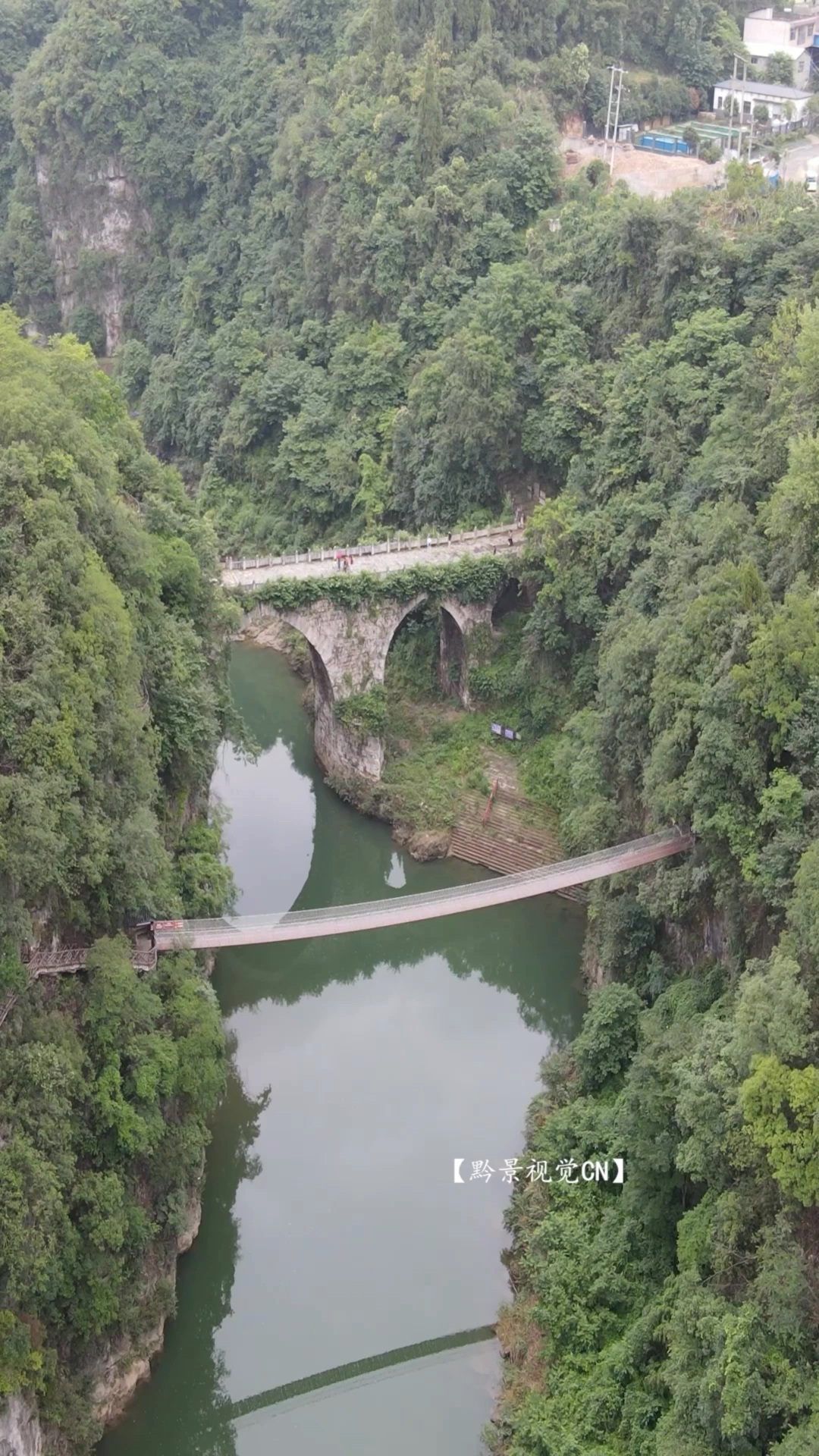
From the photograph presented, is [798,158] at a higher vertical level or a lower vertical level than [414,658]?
higher

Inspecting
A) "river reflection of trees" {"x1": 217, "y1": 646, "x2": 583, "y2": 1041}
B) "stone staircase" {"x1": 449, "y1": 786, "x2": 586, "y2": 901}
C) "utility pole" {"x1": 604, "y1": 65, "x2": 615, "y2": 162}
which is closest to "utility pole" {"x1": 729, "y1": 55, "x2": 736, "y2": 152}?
"utility pole" {"x1": 604, "y1": 65, "x2": 615, "y2": 162}

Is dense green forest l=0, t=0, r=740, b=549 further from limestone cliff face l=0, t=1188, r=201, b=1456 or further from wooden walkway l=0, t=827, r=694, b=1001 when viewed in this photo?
limestone cliff face l=0, t=1188, r=201, b=1456

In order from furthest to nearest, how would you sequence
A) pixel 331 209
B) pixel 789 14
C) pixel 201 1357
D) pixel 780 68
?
pixel 789 14 → pixel 780 68 → pixel 331 209 → pixel 201 1357

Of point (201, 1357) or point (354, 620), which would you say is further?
point (354, 620)

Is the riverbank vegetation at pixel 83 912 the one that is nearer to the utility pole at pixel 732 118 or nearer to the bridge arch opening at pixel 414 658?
the bridge arch opening at pixel 414 658

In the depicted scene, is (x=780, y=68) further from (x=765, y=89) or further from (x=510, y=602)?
(x=510, y=602)

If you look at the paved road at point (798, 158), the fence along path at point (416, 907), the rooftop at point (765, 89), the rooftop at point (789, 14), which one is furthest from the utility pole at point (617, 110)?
the fence along path at point (416, 907)

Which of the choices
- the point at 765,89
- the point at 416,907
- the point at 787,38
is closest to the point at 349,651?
the point at 416,907
